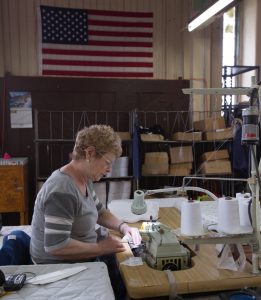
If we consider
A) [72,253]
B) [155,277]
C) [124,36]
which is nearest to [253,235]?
[155,277]

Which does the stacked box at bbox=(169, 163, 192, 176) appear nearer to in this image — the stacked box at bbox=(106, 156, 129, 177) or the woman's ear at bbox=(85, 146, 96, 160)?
the stacked box at bbox=(106, 156, 129, 177)

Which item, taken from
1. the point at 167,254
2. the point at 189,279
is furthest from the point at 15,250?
the point at 189,279

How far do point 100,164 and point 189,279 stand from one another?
0.71 metres

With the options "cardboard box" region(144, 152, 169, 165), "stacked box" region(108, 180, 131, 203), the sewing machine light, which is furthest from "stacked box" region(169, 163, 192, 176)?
the sewing machine light

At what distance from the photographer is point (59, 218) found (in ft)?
5.09

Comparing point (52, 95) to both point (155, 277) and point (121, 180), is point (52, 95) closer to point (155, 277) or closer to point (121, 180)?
point (121, 180)

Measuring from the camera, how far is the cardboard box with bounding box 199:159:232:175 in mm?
4324

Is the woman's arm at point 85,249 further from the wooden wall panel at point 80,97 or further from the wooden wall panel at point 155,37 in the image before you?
the wooden wall panel at point 155,37

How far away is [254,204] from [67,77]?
3.53 m

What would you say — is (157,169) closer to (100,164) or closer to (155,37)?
(155,37)

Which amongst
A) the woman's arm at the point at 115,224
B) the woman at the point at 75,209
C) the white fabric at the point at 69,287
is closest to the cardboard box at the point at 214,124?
the woman's arm at the point at 115,224

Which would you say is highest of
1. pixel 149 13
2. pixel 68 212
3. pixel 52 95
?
pixel 149 13

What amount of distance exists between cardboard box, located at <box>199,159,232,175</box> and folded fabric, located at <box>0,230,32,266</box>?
288cm

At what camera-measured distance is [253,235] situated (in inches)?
58.0
